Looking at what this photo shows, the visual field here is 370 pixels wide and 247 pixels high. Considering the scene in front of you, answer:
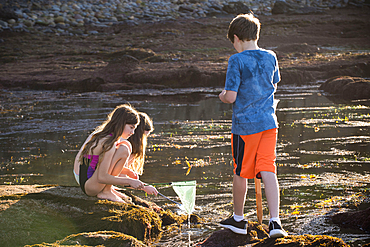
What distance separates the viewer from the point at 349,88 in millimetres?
15539

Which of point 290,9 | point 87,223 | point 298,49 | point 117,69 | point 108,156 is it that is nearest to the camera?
point 87,223

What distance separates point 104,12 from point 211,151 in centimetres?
4229

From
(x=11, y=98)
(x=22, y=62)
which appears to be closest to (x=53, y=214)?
(x=11, y=98)

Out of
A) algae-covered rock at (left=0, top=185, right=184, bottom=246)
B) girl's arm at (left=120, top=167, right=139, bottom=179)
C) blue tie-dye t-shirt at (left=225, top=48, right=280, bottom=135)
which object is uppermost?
blue tie-dye t-shirt at (left=225, top=48, right=280, bottom=135)

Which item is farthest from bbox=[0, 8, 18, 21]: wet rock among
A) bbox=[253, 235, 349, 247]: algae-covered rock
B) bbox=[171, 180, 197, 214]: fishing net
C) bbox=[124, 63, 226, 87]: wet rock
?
bbox=[253, 235, 349, 247]: algae-covered rock

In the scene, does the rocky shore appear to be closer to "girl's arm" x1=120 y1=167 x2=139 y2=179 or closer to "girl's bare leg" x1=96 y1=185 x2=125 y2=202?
"girl's arm" x1=120 y1=167 x2=139 y2=179

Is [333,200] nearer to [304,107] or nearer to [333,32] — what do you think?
[304,107]

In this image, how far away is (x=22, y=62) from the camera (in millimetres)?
26984

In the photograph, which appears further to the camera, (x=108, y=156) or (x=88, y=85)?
(x=88, y=85)

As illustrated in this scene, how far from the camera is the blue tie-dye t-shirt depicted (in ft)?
12.1

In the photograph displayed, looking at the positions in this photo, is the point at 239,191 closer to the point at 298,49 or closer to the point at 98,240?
the point at 98,240

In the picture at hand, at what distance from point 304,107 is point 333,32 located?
91.9 ft

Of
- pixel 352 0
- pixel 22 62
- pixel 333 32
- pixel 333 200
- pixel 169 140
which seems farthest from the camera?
pixel 352 0

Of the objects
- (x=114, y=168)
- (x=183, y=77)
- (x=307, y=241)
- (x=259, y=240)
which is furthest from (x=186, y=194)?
(x=183, y=77)
